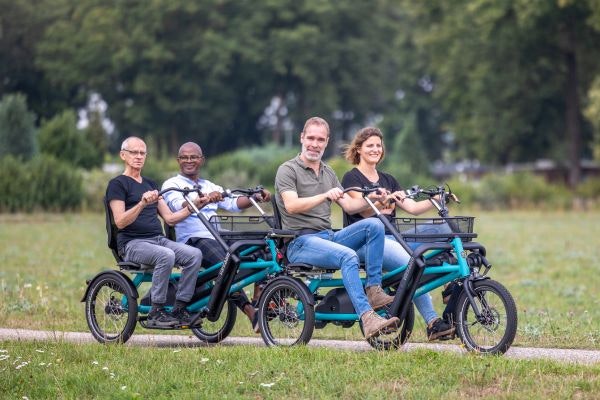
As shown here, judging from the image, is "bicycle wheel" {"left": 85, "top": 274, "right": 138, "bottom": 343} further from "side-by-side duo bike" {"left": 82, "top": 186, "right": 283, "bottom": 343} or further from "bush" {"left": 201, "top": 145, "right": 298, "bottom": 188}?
"bush" {"left": 201, "top": 145, "right": 298, "bottom": 188}

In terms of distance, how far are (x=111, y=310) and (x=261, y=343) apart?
1.32m

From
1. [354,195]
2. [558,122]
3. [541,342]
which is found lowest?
[541,342]

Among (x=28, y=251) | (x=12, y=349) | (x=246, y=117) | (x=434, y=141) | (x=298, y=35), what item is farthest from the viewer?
(x=434, y=141)

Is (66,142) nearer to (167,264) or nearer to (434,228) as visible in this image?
(167,264)

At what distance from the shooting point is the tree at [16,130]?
139 ft

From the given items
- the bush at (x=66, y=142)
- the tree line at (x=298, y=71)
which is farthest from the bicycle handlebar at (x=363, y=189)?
the tree line at (x=298, y=71)

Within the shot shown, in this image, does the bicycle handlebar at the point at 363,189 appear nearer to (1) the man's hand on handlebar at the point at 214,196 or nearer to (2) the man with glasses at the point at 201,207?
(2) the man with glasses at the point at 201,207

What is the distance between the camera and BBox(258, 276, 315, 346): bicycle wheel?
10070 millimetres

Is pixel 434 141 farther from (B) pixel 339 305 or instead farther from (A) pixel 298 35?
(B) pixel 339 305

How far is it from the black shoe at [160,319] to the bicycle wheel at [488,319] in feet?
7.98

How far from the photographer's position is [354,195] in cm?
1047

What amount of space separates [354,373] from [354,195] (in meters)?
2.12

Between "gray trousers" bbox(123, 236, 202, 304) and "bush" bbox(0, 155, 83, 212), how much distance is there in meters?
28.8

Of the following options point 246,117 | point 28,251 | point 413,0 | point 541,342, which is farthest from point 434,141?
point 541,342
